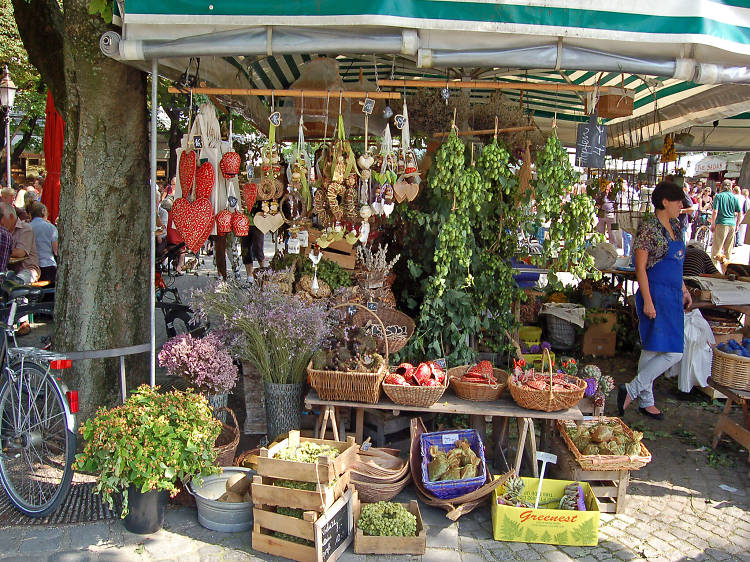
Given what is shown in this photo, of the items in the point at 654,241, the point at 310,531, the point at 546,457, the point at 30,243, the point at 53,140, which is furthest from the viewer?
the point at 30,243

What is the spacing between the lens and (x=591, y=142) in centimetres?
411

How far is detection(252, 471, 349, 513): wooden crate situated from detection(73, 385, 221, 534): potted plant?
310 millimetres

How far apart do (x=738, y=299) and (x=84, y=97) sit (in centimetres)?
587

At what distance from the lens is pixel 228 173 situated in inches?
161

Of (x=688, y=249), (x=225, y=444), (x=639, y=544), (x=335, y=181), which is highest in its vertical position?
(x=335, y=181)

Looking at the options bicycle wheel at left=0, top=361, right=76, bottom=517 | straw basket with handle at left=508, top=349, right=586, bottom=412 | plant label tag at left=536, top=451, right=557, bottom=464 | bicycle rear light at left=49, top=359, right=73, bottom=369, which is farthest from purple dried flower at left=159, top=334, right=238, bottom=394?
plant label tag at left=536, top=451, right=557, bottom=464

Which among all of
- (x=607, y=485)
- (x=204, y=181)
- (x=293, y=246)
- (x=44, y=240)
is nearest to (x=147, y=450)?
(x=204, y=181)

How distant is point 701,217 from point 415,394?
52.6 ft

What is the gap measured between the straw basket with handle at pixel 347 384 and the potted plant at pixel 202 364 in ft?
1.93

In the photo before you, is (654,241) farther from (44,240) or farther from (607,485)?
(44,240)

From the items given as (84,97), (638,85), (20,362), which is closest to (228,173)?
(84,97)

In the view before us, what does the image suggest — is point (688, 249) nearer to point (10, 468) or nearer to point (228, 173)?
point (228, 173)

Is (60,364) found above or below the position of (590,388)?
above

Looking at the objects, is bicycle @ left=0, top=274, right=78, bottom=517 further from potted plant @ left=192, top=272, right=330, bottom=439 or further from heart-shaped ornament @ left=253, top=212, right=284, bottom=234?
heart-shaped ornament @ left=253, top=212, right=284, bottom=234
